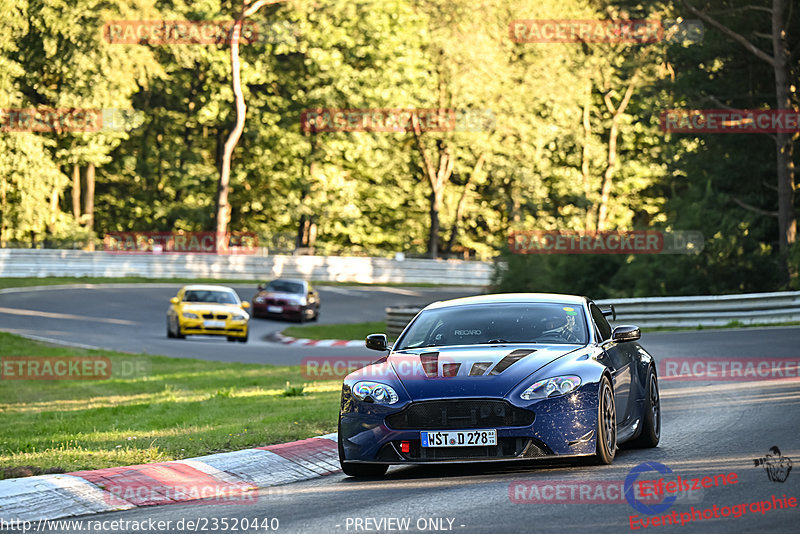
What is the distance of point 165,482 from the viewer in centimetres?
852

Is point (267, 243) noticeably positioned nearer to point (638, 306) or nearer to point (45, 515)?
point (638, 306)

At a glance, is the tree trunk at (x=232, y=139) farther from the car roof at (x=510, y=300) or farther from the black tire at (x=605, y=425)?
the black tire at (x=605, y=425)

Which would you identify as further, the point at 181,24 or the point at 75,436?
the point at 181,24

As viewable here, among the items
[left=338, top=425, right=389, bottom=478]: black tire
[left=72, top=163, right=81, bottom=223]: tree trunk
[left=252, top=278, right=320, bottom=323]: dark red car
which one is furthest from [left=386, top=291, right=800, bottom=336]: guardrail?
[left=72, top=163, right=81, bottom=223]: tree trunk

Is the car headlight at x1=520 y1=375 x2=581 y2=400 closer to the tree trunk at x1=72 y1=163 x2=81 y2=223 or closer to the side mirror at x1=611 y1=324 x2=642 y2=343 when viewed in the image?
the side mirror at x1=611 y1=324 x2=642 y2=343

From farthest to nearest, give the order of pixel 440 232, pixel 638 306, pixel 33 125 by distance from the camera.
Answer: pixel 440 232
pixel 33 125
pixel 638 306

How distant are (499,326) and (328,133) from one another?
52753mm

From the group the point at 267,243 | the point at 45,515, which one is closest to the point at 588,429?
the point at 45,515

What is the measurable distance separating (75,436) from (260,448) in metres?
2.36

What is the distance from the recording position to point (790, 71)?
3328 cm

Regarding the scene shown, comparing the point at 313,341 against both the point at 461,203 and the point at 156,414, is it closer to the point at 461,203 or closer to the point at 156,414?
the point at 156,414

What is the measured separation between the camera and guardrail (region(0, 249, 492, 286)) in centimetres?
5028

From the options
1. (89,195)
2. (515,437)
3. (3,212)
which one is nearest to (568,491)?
(515,437)

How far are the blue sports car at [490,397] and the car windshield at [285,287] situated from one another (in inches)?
1141
